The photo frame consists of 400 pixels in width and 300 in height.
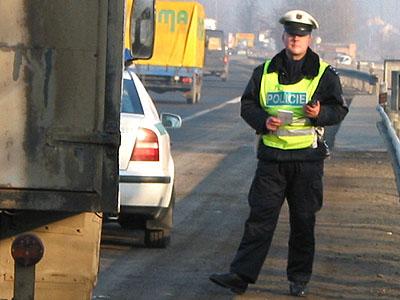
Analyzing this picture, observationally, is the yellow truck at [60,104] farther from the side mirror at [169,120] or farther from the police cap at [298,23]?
the side mirror at [169,120]

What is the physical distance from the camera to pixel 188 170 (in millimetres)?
19297

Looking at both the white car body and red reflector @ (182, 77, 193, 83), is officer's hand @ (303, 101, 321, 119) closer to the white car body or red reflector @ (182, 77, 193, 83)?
the white car body

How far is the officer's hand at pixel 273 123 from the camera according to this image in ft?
28.2

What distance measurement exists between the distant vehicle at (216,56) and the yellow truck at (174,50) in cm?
3146

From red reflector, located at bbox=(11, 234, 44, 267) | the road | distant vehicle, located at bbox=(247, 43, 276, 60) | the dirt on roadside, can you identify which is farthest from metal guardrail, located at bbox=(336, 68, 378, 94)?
distant vehicle, located at bbox=(247, 43, 276, 60)

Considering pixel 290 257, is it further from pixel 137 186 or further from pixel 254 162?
pixel 254 162

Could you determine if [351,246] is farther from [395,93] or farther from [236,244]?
[395,93]

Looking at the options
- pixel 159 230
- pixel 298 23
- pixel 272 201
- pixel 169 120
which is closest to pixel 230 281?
pixel 272 201

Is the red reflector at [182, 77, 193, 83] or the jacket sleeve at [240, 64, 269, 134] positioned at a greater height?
the jacket sleeve at [240, 64, 269, 134]

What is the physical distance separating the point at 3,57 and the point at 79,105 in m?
0.37

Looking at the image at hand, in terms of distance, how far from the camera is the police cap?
340 inches

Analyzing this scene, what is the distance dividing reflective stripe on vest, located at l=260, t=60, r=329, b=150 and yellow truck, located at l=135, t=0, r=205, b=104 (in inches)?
1300

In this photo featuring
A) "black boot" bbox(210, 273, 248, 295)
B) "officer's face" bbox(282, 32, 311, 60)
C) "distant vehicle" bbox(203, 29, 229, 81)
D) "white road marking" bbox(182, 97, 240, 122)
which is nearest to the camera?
"officer's face" bbox(282, 32, 311, 60)

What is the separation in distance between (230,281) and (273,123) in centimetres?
110
